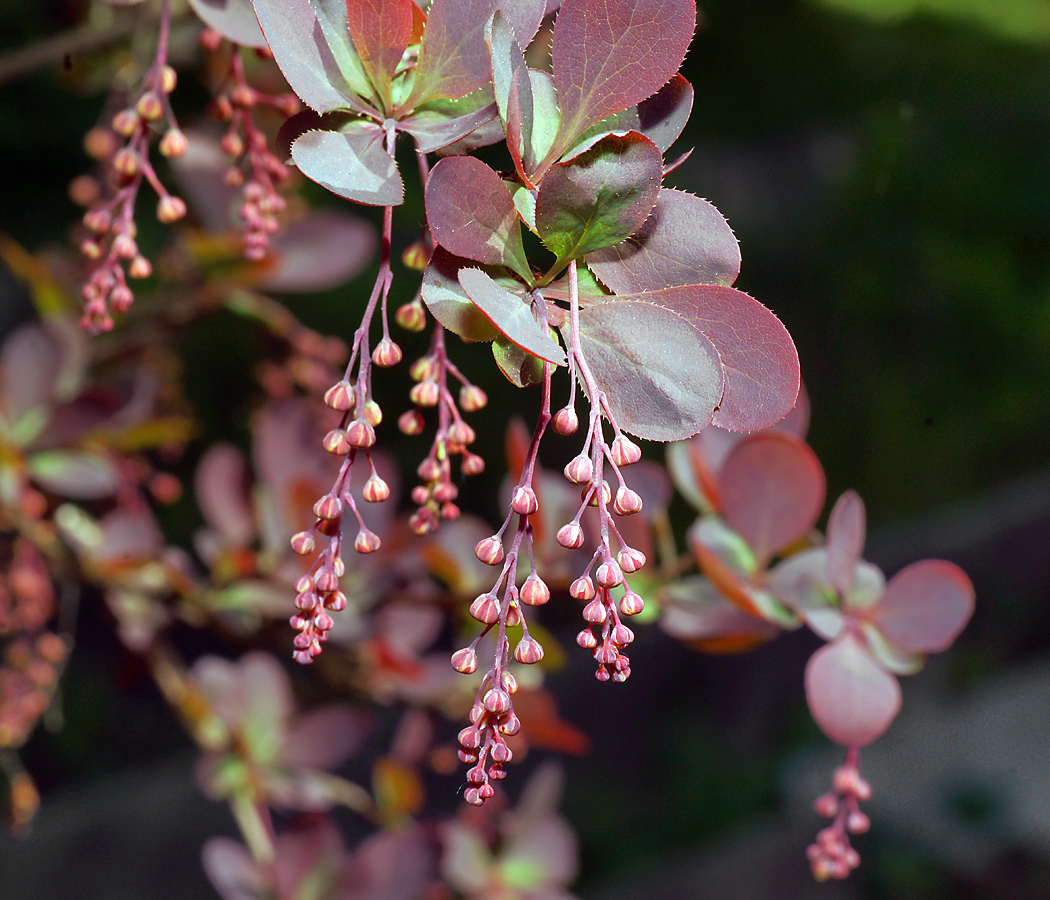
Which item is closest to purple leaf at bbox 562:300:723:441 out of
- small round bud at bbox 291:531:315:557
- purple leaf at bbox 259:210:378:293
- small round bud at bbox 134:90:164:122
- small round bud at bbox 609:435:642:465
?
small round bud at bbox 609:435:642:465

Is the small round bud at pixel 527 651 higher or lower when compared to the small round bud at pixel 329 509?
lower

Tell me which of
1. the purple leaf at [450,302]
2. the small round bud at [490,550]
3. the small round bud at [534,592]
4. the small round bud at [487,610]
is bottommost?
the small round bud at [487,610]

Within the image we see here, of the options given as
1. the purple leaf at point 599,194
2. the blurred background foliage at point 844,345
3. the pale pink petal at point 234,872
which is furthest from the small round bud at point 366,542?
the blurred background foliage at point 844,345

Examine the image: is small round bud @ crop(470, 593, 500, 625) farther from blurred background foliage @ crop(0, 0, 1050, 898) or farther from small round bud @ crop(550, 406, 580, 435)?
blurred background foliage @ crop(0, 0, 1050, 898)

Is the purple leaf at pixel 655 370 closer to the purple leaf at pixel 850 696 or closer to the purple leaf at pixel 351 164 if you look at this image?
the purple leaf at pixel 351 164

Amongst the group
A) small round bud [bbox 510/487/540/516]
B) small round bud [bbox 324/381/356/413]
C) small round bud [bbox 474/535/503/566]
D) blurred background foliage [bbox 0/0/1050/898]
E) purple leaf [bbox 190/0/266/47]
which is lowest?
blurred background foliage [bbox 0/0/1050/898]

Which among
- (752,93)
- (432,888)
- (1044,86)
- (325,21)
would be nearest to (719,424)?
(325,21)

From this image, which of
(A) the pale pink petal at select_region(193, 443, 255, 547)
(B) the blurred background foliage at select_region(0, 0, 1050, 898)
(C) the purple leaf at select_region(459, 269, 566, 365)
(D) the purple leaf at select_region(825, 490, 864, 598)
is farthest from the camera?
(B) the blurred background foliage at select_region(0, 0, 1050, 898)
